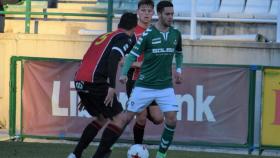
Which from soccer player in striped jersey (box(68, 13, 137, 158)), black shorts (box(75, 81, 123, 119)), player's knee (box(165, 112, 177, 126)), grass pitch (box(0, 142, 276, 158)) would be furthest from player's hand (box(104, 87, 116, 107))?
grass pitch (box(0, 142, 276, 158))

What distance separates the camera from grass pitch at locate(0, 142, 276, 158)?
955 centimetres

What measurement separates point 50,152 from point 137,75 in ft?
5.69

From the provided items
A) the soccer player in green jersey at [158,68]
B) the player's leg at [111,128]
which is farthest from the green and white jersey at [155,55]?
the player's leg at [111,128]

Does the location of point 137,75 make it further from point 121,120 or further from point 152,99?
point 121,120

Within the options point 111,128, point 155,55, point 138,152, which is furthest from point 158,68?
point 138,152

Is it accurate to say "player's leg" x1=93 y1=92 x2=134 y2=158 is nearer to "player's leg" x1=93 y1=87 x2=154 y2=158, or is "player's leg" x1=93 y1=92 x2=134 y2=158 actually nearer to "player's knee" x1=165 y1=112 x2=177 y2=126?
"player's leg" x1=93 y1=87 x2=154 y2=158

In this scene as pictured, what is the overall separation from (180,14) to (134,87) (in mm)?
5790

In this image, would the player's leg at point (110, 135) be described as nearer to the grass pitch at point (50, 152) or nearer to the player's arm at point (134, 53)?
the player's arm at point (134, 53)

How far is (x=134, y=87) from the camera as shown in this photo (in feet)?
28.6

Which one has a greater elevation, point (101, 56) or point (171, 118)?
point (101, 56)

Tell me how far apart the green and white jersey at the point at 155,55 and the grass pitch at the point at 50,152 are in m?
1.78

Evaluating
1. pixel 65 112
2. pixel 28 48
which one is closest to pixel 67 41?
pixel 28 48

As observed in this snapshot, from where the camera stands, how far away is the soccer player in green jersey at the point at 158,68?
27.2 ft

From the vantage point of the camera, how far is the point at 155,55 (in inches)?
326
